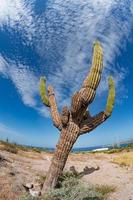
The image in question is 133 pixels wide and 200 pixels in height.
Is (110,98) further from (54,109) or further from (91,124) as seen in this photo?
(54,109)

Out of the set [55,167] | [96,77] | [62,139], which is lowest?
[55,167]

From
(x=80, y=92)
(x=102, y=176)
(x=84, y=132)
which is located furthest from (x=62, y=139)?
(x=102, y=176)

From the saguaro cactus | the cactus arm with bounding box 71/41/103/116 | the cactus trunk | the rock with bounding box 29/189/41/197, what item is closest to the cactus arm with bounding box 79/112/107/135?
the saguaro cactus

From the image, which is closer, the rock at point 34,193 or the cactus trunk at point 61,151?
the rock at point 34,193

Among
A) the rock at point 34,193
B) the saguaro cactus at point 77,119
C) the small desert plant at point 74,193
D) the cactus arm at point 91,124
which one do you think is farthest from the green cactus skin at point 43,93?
the small desert plant at point 74,193

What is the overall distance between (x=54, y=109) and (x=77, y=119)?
4.13ft

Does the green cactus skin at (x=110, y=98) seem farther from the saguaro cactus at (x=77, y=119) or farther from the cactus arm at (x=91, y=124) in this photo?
the cactus arm at (x=91, y=124)

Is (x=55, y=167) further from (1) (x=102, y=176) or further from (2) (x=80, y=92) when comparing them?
(1) (x=102, y=176)

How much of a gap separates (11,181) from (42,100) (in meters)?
3.01

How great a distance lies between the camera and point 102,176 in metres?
17.2

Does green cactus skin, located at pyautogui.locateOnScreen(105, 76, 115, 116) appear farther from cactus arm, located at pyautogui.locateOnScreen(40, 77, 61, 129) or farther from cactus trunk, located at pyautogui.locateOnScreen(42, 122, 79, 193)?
cactus arm, located at pyautogui.locateOnScreen(40, 77, 61, 129)

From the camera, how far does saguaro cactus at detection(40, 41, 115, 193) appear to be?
37.9 ft

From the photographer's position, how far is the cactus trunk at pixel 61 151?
1188 centimetres

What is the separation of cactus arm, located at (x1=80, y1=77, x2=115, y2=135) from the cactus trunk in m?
0.37
